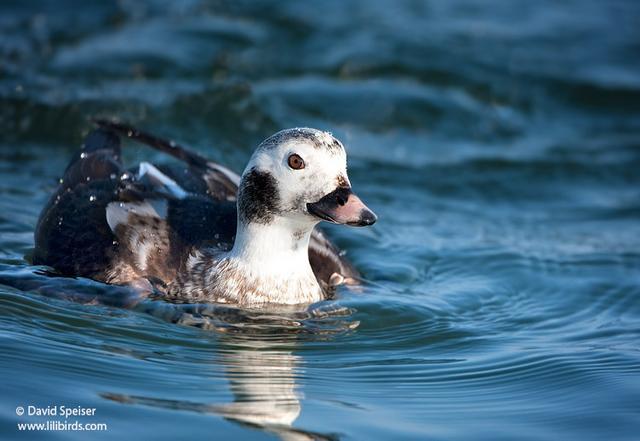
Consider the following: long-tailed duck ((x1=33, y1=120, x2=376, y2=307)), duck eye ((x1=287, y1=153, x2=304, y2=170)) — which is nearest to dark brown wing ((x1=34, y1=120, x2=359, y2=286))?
long-tailed duck ((x1=33, y1=120, x2=376, y2=307))

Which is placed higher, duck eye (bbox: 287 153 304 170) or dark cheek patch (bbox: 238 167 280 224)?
duck eye (bbox: 287 153 304 170)

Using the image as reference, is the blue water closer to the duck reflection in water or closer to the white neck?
the duck reflection in water

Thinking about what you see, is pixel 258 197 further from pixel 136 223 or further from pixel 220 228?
pixel 136 223

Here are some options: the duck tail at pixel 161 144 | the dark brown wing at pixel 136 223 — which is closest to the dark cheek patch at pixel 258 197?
the dark brown wing at pixel 136 223

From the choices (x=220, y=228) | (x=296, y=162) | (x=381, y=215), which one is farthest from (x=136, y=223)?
(x=381, y=215)

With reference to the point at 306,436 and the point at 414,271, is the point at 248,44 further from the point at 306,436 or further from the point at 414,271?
the point at 306,436

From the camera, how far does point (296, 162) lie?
6031 millimetres

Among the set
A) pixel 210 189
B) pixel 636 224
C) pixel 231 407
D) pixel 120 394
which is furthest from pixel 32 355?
pixel 636 224

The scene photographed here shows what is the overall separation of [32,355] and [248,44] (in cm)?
816

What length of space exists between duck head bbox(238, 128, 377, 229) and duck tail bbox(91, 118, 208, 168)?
4.85ft

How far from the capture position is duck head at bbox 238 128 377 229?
596 cm

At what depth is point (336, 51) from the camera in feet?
42.7

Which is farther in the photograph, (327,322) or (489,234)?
(489,234)

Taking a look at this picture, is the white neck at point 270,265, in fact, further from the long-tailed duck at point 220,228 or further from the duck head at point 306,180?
the duck head at point 306,180
